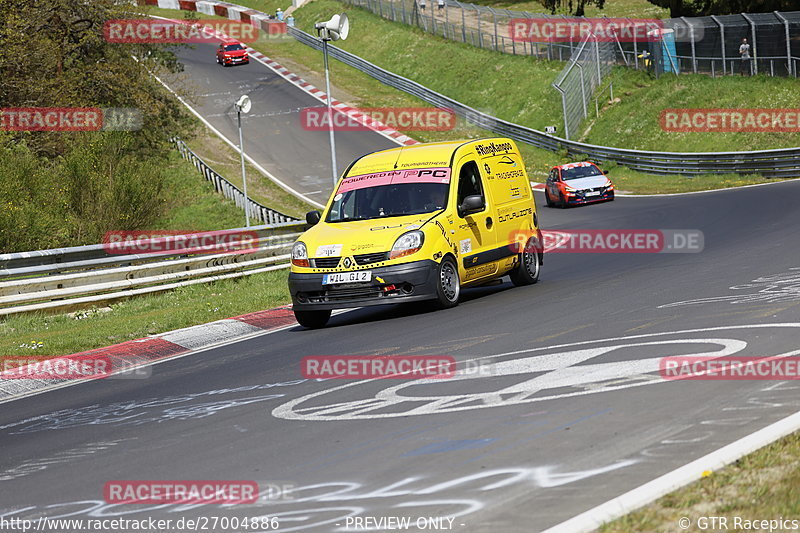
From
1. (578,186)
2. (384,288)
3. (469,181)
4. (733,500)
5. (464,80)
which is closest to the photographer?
(733,500)

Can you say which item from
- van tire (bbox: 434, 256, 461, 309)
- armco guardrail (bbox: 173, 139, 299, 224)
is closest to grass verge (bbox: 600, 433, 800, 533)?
van tire (bbox: 434, 256, 461, 309)

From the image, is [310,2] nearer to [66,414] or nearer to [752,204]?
[752,204]

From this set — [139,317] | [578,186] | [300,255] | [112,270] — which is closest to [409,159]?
[300,255]

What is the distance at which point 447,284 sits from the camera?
13.2m

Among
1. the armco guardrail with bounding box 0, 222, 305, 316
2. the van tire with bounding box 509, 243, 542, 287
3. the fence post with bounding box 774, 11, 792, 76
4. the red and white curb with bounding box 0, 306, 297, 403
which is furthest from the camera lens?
the fence post with bounding box 774, 11, 792, 76

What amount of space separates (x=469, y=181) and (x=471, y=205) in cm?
87

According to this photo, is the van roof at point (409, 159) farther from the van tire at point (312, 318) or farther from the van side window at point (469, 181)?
the van tire at point (312, 318)

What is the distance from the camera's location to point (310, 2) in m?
78.7

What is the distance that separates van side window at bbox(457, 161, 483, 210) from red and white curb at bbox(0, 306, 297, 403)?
2.92m

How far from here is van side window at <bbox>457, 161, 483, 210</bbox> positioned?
46.0ft

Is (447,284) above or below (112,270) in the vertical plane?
above

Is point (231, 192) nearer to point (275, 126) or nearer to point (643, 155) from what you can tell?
point (275, 126)

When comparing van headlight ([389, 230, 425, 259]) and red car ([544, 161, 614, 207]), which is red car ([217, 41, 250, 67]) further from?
van headlight ([389, 230, 425, 259])

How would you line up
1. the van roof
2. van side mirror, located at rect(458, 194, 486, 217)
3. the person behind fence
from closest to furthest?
van side mirror, located at rect(458, 194, 486, 217)
the van roof
the person behind fence
